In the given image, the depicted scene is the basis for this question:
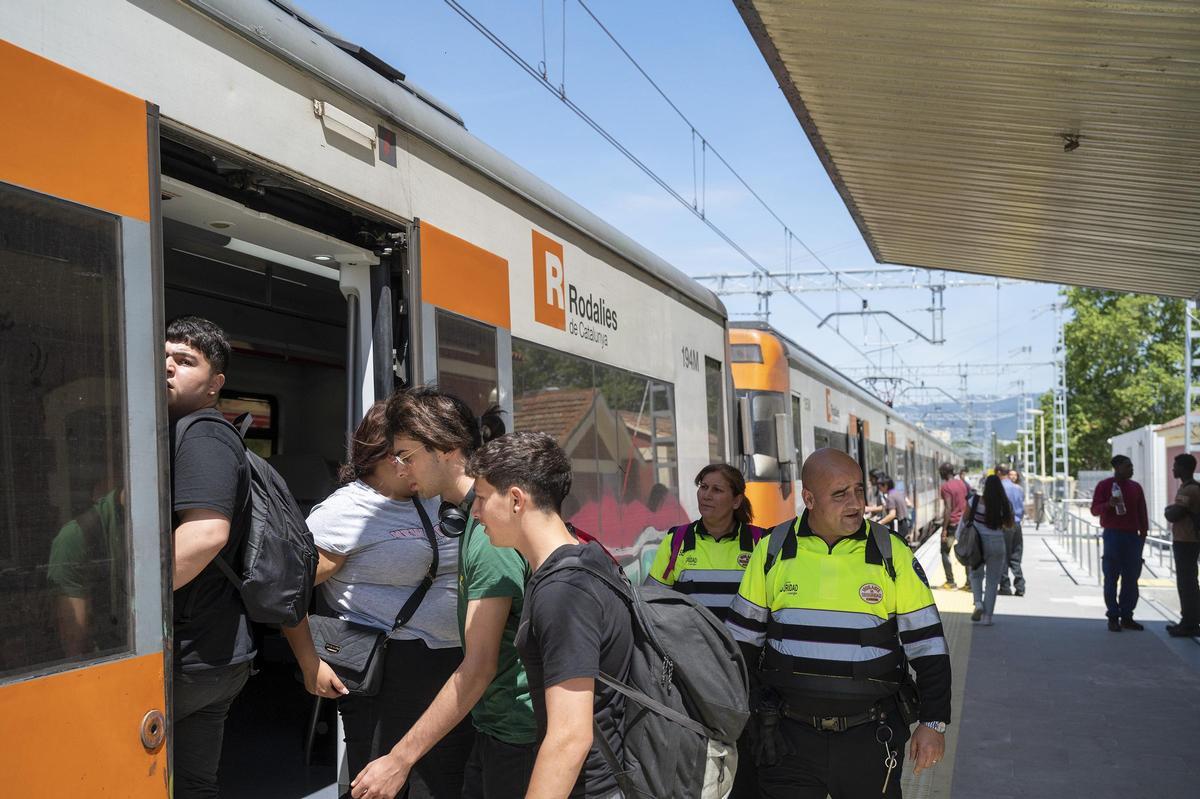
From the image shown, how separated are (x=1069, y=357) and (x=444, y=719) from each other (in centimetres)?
4399

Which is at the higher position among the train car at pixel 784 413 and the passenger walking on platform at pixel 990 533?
the train car at pixel 784 413

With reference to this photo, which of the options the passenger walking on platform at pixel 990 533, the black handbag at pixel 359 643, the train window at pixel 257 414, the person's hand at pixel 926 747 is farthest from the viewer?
the passenger walking on platform at pixel 990 533

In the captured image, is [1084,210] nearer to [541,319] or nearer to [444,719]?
[541,319]

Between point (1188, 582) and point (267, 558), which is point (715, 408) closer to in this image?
point (1188, 582)

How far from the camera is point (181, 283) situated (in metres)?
5.83

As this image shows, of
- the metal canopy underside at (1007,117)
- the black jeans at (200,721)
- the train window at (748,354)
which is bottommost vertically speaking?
the black jeans at (200,721)

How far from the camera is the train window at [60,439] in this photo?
2467mm

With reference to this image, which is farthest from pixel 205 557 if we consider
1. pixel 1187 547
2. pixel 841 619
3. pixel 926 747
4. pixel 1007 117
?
pixel 1187 547

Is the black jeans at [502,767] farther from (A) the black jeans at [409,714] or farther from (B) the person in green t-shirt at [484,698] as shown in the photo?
(A) the black jeans at [409,714]

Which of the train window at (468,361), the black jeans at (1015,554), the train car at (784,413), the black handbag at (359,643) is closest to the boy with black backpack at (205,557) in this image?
the black handbag at (359,643)

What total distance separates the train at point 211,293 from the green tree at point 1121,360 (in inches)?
1492

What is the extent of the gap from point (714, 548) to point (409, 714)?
2.03 m

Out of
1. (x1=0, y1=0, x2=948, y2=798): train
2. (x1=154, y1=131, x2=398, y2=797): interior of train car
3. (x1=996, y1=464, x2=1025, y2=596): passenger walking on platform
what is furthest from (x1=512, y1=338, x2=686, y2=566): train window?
(x1=996, y1=464, x2=1025, y2=596): passenger walking on platform

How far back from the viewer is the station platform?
6387 mm
